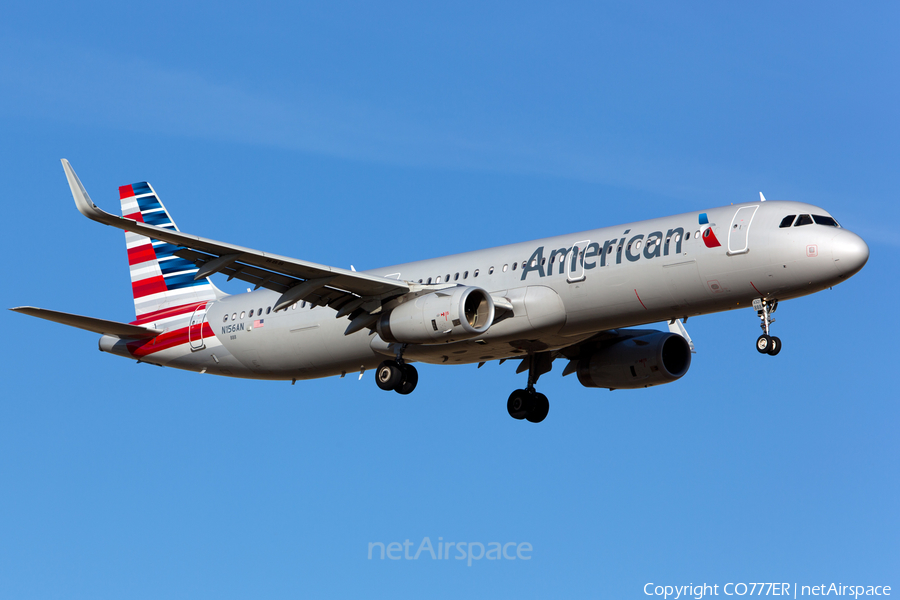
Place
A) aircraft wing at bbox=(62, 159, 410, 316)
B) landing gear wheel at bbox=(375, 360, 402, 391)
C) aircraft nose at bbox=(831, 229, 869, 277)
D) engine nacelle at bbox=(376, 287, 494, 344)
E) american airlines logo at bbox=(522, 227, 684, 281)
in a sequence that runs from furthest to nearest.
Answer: landing gear wheel at bbox=(375, 360, 402, 391) → engine nacelle at bbox=(376, 287, 494, 344) → american airlines logo at bbox=(522, 227, 684, 281) → aircraft wing at bbox=(62, 159, 410, 316) → aircraft nose at bbox=(831, 229, 869, 277)

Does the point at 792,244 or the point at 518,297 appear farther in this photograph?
the point at 518,297

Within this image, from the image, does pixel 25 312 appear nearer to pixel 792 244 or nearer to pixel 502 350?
pixel 502 350

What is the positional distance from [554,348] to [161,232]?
1326 cm

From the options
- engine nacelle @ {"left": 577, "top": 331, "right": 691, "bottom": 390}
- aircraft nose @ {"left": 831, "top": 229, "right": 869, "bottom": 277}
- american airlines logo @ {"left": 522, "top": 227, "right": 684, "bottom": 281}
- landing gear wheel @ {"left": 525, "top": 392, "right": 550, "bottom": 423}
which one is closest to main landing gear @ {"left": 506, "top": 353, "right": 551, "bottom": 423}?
landing gear wheel @ {"left": 525, "top": 392, "right": 550, "bottom": 423}

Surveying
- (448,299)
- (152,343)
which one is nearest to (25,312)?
(152,343)

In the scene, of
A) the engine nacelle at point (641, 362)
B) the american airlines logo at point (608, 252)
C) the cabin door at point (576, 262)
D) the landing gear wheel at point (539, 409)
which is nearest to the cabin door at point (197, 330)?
the landing gear wheel at point (539, 409)

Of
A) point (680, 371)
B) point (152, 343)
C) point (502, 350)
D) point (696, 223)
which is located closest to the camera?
point (696, 223)

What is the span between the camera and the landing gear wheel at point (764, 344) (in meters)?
29.6

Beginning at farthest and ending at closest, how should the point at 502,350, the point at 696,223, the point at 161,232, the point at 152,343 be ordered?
the point at 152,343
the point at 502,350
the point at 696,223
the point at 161,232

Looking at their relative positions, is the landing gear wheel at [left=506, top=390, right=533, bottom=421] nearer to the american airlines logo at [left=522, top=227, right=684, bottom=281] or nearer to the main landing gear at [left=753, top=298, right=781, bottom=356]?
the american airlines logo at [left=522, top=227, right=684, bottom=281]

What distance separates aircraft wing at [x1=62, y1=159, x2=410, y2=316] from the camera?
30281mm

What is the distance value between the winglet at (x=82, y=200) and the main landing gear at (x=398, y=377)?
10394mm

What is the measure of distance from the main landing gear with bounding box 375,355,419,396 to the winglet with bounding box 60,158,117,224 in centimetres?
1039

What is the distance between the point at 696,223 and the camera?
101ft
